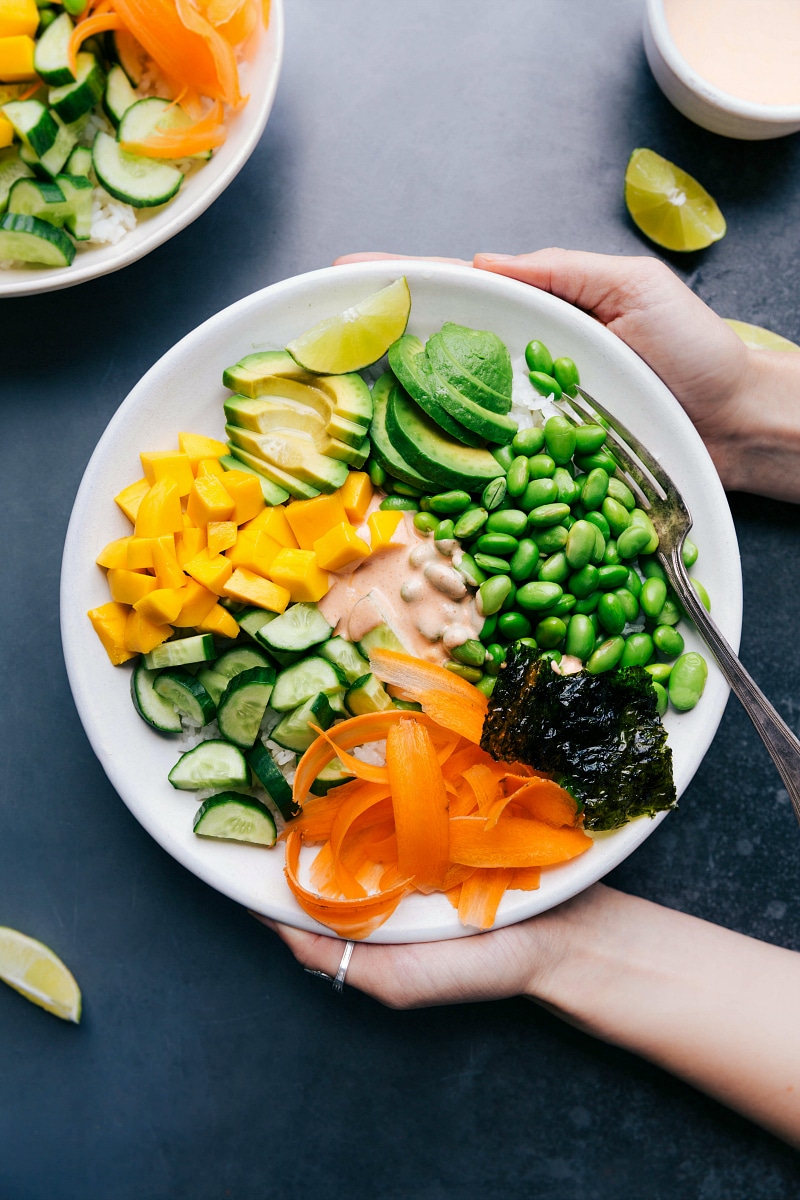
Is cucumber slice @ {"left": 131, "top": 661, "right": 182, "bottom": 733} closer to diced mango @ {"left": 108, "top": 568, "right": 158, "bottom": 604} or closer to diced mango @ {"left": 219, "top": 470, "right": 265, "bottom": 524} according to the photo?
diced mango @ {"left": 108, "top": 568, "right": 158, "bottom": 604}

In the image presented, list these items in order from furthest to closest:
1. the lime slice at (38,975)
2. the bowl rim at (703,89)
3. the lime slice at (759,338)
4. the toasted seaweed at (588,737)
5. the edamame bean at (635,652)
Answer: the lime slice at (759,338)
the lime slice at (38,975)
the bowl rim at (703,89)
the edamame bean at (635,652)
the toasted seaweed at (588,737)

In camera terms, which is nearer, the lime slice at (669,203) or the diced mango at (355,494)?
the diced mango at (355,494)

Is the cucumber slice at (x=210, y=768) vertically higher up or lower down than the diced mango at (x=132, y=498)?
lower down

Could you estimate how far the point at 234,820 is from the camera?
2.13 meters

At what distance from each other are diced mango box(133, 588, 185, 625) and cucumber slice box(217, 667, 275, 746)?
240 mm

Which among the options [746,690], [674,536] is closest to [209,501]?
[674,536]

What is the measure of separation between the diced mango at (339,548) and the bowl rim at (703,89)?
1.70 metres

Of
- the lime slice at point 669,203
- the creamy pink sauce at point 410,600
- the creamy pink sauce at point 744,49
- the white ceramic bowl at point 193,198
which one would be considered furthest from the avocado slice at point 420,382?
the creamy pink sauce at point 744,49

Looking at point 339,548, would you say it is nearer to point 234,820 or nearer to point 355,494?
point 355,494

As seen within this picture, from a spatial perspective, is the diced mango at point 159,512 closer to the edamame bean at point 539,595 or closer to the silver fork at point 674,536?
the edamame bean at point 539,595

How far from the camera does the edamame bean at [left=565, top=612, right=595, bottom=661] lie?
2150 mm

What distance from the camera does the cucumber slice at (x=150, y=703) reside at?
216 cm

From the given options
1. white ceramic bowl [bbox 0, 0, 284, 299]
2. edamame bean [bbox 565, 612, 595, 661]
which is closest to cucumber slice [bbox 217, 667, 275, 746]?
edamame bean [bbox 565, 612, 595, 661]

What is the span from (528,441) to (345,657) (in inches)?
29.5
